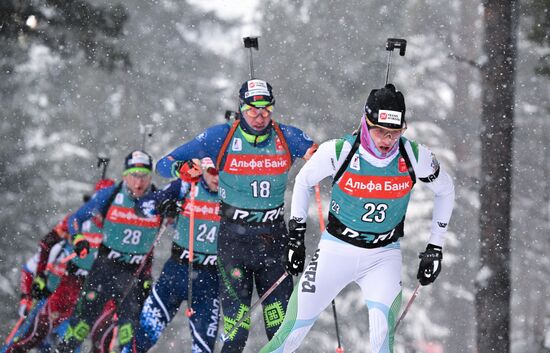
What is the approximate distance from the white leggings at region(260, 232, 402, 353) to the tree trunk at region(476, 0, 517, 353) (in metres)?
3.16

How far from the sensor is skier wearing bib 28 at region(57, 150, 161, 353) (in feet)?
31.6

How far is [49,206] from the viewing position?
2733 centimetres

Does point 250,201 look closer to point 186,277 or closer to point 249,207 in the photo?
point 249,207

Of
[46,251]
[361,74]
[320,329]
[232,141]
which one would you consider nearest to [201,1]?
[361,74]

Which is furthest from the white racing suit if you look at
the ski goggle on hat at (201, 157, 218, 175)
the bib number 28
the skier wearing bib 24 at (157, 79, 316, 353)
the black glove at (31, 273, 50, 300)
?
the black glove at (31, 273, 50, 300)

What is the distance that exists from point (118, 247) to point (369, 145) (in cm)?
444

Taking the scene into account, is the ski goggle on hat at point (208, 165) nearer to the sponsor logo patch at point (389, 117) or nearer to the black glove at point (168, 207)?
the black glove at point (168, 207)

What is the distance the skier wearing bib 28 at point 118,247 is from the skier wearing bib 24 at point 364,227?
362 centimetres

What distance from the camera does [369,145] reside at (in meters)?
6.07

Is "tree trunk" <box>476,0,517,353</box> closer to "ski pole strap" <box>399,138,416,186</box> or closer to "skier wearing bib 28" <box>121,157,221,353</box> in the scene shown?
"skier wearing bib 28" <box>121,157,221,353</box>

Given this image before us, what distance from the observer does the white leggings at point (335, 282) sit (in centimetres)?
616

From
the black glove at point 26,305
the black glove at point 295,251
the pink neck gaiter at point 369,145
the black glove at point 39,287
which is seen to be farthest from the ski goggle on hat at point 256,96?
the black glove at point 26,305

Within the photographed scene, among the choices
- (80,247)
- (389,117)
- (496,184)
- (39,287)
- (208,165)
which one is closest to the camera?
(389,117)

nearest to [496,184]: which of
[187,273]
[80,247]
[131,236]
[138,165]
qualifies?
[187,273]
